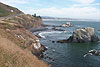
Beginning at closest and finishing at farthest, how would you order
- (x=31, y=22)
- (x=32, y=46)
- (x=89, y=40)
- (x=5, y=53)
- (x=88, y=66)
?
(x=5, y=53)
(x=88, y=66)
(x=32, y=46)
(x=89, y=40)
(x=31, y=22)

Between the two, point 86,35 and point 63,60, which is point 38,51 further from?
point 86,35

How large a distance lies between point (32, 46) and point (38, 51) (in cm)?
320

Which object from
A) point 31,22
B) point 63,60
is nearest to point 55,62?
point 63,60

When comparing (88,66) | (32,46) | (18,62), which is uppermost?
(18,62)

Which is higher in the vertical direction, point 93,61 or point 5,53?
point 5,53

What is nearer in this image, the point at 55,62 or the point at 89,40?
the point at 55,62

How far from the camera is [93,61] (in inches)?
1695

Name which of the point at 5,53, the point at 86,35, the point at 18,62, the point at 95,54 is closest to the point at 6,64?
the point at 18,62

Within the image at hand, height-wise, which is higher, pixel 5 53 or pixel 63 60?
pixel 5 53

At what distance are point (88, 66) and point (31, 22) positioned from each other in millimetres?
109918

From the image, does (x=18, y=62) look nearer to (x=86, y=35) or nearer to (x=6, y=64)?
(x=6, y=64)

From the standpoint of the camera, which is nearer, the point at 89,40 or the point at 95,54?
the point at 95,54

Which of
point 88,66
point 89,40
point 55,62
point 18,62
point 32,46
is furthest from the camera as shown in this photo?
point 89,40

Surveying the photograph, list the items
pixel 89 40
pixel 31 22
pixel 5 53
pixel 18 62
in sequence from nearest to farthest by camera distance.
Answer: pixel 18 62, pixel 5 53, pixel 89 40, pixel 31 22
